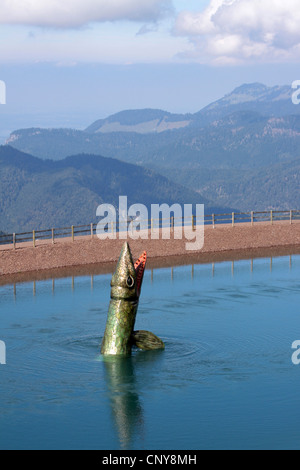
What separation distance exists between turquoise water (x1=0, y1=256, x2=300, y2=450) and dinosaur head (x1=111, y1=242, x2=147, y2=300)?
7.46 feet

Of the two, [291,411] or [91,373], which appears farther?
[91,373]

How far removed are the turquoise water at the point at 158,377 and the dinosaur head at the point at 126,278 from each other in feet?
7.46

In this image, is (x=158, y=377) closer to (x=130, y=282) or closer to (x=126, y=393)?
(x=126, y=393)

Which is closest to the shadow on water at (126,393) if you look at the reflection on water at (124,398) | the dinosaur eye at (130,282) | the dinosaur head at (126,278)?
the reflection on water at (124,398)

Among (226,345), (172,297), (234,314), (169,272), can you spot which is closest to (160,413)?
(226,345)

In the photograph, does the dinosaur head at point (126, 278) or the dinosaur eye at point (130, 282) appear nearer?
the dinosaur head at point (126, 278)

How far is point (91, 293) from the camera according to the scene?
39.2 m

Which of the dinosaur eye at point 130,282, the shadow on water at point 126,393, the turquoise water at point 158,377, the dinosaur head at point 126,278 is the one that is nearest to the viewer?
the turquoise water at point 158,377

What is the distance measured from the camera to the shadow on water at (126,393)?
2022 centimetres

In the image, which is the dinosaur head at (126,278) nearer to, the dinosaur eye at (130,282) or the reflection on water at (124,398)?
the dinosaur eye at (130,282)

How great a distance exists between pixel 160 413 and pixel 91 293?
59.6 ft

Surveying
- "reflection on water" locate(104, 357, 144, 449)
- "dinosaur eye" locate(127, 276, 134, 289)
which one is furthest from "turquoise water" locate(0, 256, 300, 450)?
"dinosaur eye" locate(127, 276, 134, 289)

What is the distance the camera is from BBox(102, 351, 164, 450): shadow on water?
66.3ft

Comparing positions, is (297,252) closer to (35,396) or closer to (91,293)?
(91,293)
